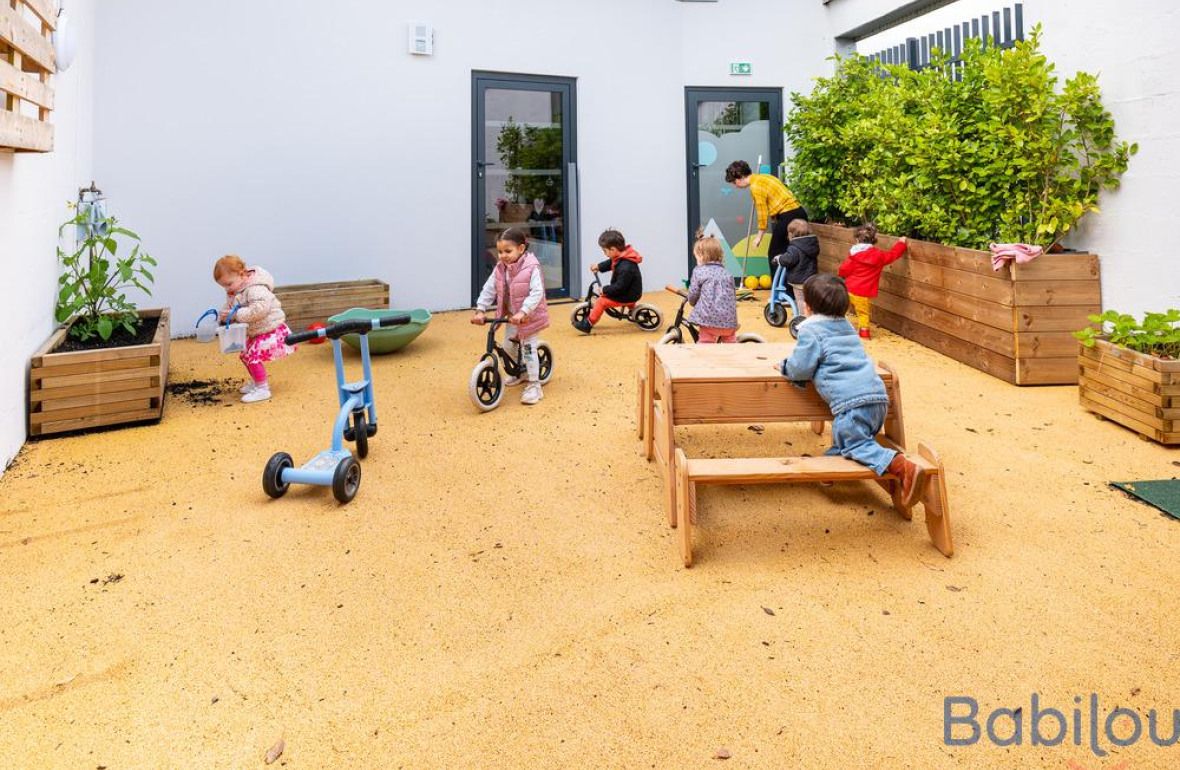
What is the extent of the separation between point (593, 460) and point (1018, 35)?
5253mm

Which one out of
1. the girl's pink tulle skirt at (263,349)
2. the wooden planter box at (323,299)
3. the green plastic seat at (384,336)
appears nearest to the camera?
the girl's pink tulle skirt at (263,349)

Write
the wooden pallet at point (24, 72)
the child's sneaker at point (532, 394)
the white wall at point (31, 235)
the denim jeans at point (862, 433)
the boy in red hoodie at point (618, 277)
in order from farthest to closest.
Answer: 1. the boy in red hoodie at point (618, 277)
2. the child's sneaker at point (532, 394)
3. the white wall at point (31, 235)
4. the wooden pallet at point (24, 72)
5. the denim jeans at point (862, 433)

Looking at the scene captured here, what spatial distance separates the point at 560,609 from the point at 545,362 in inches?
110

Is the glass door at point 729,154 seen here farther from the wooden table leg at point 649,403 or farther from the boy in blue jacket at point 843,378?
the boy in blue jacket at point 843,378

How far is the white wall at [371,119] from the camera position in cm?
631

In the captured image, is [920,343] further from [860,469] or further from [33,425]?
[33,425]

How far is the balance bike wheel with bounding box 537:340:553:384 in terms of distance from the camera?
194 inches

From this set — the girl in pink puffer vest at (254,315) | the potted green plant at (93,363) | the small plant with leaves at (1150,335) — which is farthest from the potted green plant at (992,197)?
the potted green plant at (93,363)

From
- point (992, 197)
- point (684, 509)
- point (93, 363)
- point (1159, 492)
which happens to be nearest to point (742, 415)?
point (684, 509)

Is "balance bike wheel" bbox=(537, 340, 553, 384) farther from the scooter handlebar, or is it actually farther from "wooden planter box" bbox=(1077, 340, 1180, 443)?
"wooden planter box" bbox=(1077, 340, 1180, 443)

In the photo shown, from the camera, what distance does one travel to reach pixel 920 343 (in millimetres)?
5898

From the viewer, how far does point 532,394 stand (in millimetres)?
4551

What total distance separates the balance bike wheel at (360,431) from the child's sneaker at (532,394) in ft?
3.81

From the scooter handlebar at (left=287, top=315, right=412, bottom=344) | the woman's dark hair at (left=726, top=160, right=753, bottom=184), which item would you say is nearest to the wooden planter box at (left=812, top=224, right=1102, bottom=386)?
the woman's dark hair at (left=726, top=160, right=753, bottom=184)
